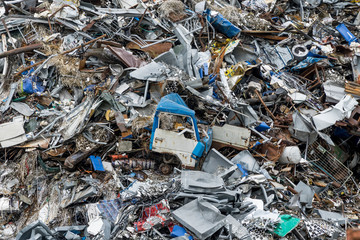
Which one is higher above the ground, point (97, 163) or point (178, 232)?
point (178, 232)

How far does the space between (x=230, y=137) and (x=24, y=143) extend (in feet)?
13.8

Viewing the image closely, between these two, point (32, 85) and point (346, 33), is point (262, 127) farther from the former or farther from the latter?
point (32, 85)

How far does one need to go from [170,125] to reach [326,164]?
3.87 meters

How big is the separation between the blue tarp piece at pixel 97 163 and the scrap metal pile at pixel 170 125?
2 centimetres

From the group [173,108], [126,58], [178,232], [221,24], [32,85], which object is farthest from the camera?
[221,24]

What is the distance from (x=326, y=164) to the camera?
7680 millimetres

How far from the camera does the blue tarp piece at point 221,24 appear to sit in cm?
902

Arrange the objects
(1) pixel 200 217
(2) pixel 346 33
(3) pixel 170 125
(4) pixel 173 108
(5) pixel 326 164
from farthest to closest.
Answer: (2) pixel 346 33 → (5) pixel 326 164 → (3) pixel 170 125 → (4) pixel 173 108 → (1) pixel 200 217

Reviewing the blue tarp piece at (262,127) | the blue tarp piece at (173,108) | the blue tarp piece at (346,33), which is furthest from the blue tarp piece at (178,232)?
the blue tarp piece at (346,33)

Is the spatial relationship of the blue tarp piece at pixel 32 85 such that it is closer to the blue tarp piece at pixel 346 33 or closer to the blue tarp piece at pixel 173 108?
the blue tarp piece at pixel 173 108

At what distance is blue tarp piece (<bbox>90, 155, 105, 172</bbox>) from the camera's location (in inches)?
262

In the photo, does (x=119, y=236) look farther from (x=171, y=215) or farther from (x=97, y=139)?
(x=97, y=139)

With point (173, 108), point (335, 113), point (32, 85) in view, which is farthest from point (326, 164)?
point (32, 85)

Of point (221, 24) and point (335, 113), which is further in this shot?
point (221, 24)
